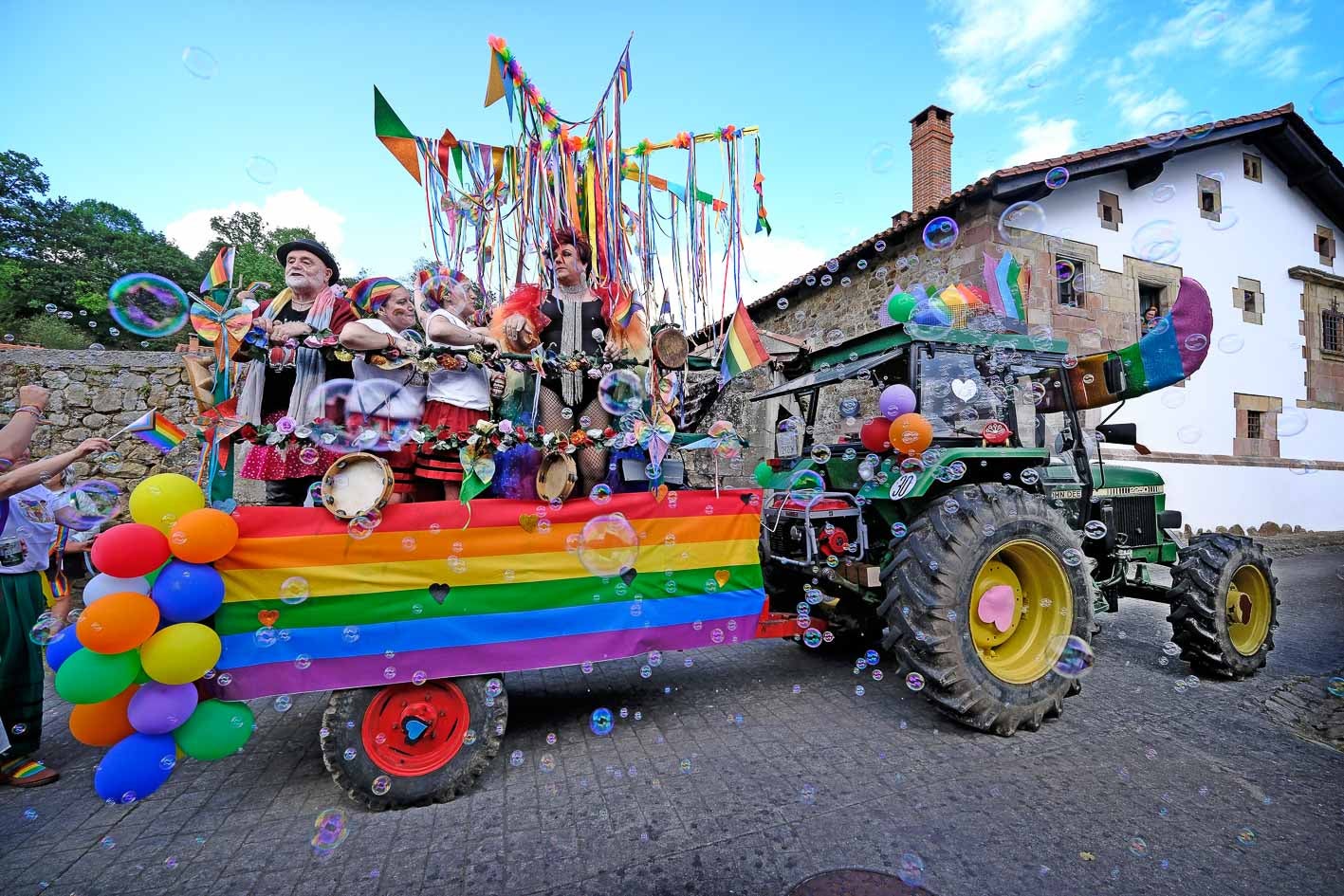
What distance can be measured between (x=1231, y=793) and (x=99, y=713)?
489 cm

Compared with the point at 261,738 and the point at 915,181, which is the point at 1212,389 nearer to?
the point at 915,181

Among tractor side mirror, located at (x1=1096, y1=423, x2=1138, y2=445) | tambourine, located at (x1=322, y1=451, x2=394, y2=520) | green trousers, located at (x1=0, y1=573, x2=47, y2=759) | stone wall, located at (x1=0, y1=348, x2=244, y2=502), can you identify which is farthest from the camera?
stone wall, located at (x1=0, y1=348, x2=244, y2=502)

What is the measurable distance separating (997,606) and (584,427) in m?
2.66

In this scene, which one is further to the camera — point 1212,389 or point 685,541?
point 1212,389

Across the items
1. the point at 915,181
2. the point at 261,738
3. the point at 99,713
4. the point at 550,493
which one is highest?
the point at 915,181

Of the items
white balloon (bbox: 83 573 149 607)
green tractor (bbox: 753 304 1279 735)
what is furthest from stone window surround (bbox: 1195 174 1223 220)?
white balloon (bbox: 83 573 149 607)

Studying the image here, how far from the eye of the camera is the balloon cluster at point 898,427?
3.24 meters

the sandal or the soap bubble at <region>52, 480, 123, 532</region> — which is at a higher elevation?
the soap bubble at <region>52, 480, 123, 532</region>

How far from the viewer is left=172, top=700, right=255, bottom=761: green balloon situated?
2.22 metres

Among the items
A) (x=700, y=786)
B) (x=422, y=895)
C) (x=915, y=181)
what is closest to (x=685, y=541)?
(x=700, y=786)

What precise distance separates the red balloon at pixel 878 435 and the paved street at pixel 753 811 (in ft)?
5.52

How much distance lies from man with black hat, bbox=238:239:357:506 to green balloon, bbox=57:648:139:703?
89 centimetres

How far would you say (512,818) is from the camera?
2422mm

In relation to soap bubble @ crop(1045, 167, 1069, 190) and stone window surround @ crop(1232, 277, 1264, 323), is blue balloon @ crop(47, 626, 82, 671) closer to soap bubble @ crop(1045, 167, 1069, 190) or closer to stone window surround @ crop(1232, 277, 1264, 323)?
soap bubble @ crop(1045, 167, 1069, 190)
